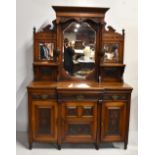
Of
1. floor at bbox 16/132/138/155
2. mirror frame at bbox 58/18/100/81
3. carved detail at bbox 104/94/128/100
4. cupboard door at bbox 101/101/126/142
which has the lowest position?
floor at bbox 16/132/138/155

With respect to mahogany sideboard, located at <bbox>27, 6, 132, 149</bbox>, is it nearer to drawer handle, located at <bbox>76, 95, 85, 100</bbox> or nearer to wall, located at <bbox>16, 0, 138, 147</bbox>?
drawer handle, located at <bbox>76, 95, 85, 100</bbox>

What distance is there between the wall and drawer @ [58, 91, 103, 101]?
76 cm

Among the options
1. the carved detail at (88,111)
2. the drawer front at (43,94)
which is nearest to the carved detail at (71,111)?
the carved detail at (88,111)

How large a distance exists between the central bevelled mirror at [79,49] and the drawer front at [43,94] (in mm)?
476

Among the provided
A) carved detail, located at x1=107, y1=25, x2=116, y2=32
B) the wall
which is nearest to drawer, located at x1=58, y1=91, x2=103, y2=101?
the wall

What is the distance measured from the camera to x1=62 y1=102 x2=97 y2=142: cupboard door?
2652mm

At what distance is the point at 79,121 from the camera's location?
266 centimetres

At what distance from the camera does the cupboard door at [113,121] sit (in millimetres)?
2688

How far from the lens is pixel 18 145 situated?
2.85 meters

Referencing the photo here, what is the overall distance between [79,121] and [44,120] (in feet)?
1.36

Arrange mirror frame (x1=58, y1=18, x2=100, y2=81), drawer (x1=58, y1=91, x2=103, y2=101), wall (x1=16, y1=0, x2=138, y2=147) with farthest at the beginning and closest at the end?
wall (x1=16, y1=0, x2=138, y2=147) < mirror frame (x1=58, y1=18, x2=100, y2=81) < drawer (x1=58, y1=91, x2=103, y2=101)
